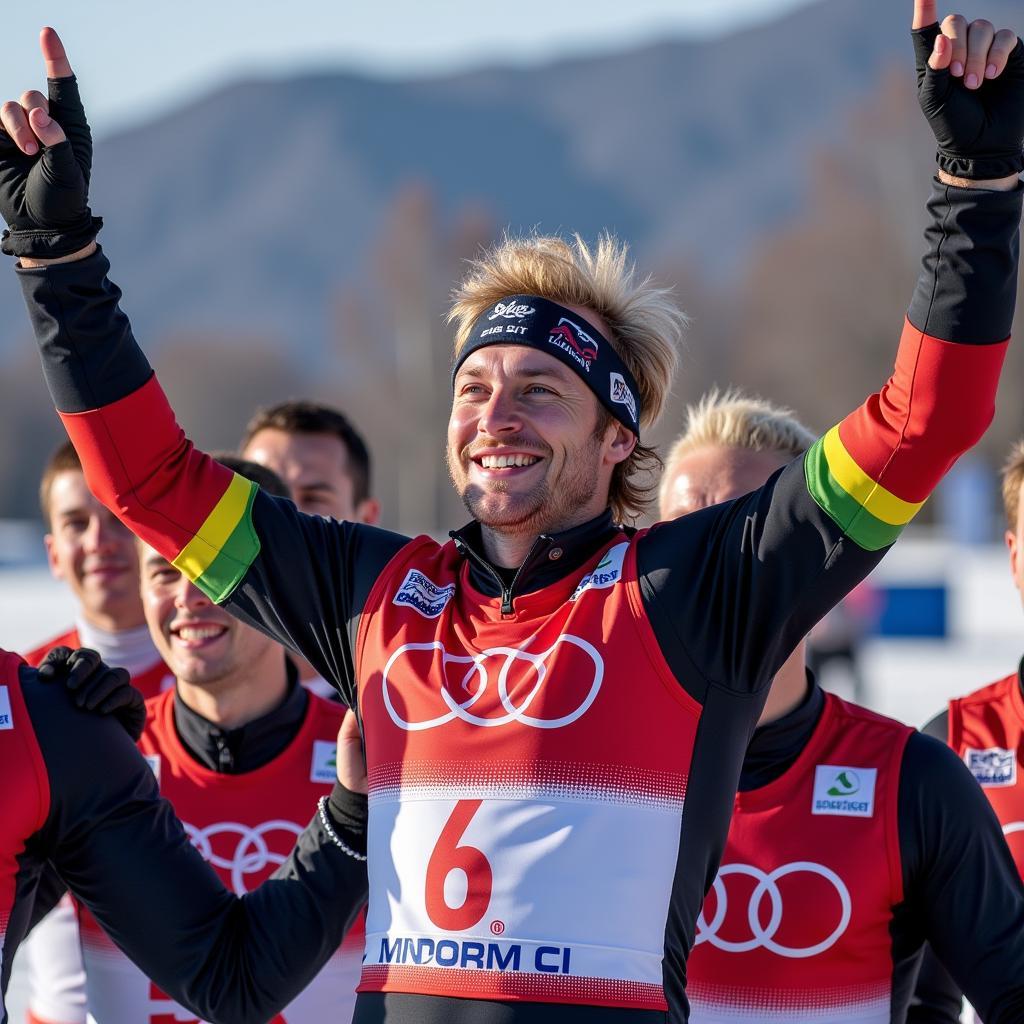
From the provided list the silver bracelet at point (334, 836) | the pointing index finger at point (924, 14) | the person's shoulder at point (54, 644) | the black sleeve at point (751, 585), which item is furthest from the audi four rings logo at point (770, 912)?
the person's shoulder at point (54, 644)

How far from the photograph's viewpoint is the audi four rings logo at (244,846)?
12.1ft

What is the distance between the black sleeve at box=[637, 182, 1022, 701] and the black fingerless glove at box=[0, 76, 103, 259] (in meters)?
1.21

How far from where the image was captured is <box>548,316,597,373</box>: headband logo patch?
9.82 feet

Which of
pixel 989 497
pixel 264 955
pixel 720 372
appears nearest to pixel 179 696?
pixel 264 955

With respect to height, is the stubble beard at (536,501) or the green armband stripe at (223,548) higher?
the stubble beard at (536,501)

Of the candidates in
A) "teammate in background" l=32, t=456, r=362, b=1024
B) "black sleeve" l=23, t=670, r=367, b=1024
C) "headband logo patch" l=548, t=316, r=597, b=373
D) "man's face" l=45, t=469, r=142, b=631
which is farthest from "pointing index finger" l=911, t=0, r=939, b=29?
"man's face" l=45, t=469, r=142, b=631

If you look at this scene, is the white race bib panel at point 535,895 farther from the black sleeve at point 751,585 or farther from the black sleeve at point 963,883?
the black sleeve at point 963,883

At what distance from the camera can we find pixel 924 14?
257 cm

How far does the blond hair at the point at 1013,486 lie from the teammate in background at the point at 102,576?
259 centimetres

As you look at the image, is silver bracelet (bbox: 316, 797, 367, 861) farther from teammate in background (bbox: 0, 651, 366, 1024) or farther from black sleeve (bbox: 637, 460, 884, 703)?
black sleeve (bbox: 637, 460, 884, 703)

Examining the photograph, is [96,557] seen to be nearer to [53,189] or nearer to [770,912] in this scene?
[53,189]

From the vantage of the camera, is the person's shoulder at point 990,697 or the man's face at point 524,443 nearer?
the man's face at point 524,443

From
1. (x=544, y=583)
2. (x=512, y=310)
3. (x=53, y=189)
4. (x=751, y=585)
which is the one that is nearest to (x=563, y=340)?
(x=512, y=310)

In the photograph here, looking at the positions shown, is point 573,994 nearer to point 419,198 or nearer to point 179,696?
point 179,696
